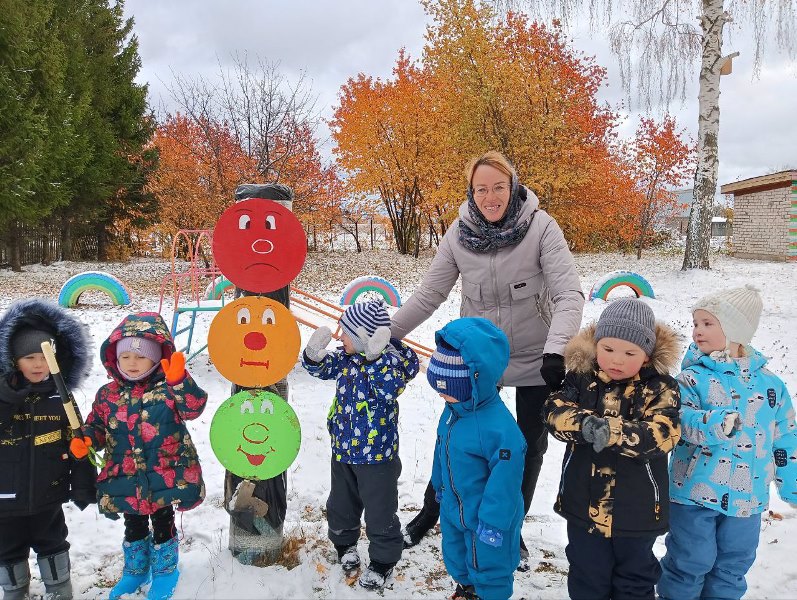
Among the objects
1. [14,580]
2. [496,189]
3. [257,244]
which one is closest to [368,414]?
[257,244]

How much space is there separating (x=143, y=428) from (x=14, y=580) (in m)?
0.98

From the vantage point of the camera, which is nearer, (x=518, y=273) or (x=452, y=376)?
(x=452, y=376)

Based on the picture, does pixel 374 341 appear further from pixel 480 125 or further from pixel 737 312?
pixel 480 125

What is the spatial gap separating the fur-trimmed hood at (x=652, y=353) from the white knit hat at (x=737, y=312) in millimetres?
294

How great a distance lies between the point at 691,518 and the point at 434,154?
1909 centimetres

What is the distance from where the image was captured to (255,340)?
2.58 metres

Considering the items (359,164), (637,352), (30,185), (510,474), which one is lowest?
(510,474)

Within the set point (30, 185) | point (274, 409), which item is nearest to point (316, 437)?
point (274, 409)

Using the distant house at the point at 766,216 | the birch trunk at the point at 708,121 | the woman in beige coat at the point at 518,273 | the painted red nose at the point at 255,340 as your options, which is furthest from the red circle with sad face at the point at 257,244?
the distant house at the point at 766,216

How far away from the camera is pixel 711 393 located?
2.31 metres

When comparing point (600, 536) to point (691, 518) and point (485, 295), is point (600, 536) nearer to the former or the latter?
point (691, 518)

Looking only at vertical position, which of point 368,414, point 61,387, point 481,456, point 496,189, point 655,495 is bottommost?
point 655,495

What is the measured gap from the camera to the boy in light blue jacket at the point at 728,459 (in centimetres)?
229

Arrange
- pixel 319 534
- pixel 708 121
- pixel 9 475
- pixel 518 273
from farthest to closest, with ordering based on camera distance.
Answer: pixel 708 121 → pixel 319 534 → pixel 518 273 → pixel 9 475
